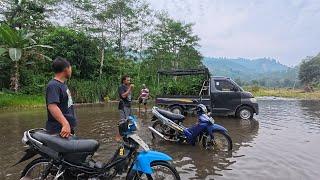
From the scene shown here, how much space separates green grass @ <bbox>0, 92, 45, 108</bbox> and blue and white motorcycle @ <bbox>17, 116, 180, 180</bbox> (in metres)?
17.2

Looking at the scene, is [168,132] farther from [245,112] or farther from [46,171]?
[245,112]

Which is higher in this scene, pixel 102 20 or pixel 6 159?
pixel 102 20

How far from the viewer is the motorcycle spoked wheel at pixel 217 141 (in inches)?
369

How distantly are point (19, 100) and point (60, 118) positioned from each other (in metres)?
19.0

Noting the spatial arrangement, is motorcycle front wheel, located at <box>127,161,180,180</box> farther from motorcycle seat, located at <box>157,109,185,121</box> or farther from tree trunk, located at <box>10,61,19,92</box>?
tree trunk, located at <box>10,61,19,92</box>

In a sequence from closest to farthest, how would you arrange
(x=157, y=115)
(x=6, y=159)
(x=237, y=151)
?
(x=6, y=159)
(x=237, y=151)
(x=157, y=115)

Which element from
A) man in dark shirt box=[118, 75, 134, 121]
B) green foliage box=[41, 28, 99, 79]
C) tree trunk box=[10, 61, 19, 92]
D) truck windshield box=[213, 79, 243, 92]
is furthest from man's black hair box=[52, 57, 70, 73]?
green foliage box=[41, 28, 99, 79]

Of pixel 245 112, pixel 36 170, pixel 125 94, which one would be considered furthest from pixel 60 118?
pixel 245 112

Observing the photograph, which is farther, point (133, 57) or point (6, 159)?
point (133, 57)

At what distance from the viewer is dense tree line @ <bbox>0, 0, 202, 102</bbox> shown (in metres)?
26.0

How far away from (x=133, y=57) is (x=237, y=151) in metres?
30.0

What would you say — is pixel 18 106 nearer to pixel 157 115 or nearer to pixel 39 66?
pixel 39 66

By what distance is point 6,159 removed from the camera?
8.41 m

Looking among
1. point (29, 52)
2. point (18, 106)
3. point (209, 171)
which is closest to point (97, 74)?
point (29, 52)
